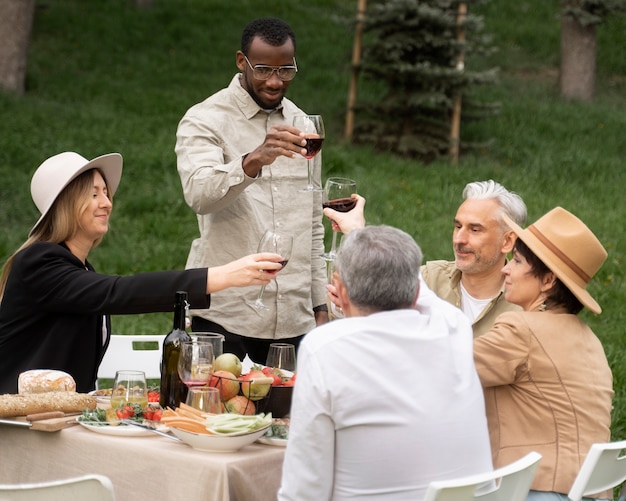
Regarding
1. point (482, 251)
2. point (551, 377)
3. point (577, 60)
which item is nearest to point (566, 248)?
point (551, 377)

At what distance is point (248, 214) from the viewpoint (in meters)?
4.73

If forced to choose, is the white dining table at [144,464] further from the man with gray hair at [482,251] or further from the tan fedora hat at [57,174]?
the man with gray hair at [482,251]

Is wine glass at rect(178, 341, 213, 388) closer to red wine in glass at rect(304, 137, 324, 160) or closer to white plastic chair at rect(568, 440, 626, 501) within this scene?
red wine in glass at rect(304, 137, 324, 160)

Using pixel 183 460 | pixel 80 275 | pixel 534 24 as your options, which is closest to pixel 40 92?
pixel 534 24

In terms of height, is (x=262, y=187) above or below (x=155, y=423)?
above

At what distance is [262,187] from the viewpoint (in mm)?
4805

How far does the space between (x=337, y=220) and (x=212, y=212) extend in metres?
0.88

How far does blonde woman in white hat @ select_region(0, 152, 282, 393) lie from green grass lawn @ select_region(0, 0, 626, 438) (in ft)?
11.5

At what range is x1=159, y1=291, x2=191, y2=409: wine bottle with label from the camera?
3633 mm

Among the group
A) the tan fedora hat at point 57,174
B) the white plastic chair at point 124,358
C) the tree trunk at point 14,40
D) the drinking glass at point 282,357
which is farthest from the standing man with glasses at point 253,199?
the tree trunk at point 14,40

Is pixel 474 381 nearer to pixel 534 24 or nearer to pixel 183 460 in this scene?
pixel 183 460

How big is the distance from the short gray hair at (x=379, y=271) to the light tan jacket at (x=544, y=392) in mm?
742

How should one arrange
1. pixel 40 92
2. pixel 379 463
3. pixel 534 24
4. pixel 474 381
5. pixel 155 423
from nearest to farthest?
pixel 379 463
pixel 474 381
pixel 155 423
pixel 40 92
pixel 534 24

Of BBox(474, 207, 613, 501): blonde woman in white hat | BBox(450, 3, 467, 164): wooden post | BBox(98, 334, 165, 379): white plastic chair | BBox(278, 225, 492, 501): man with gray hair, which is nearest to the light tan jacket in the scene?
BBox(474, 207, 613, 501): blonde woman in white hat
